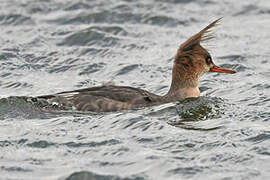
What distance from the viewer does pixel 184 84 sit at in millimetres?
11203

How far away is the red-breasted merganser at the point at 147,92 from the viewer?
34.5 feet

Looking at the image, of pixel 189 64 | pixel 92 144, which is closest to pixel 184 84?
pixel 189 64

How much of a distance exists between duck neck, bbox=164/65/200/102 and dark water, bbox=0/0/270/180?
19cm

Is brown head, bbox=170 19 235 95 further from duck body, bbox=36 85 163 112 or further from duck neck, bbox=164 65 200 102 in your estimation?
duck body, bbox=36 85 163 112

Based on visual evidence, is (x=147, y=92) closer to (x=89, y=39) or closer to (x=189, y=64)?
(x=189, y=64)

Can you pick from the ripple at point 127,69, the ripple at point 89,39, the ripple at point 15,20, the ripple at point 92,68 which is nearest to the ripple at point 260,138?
the ripple at point 127,69

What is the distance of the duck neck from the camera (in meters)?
11.1

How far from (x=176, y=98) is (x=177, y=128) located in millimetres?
1181

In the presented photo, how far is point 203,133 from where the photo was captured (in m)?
9.66

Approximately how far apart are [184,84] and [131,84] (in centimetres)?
173

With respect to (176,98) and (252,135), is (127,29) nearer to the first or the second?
(176,98)

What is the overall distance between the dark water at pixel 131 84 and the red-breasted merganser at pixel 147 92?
0.16 m

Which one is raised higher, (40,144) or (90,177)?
(40,144)

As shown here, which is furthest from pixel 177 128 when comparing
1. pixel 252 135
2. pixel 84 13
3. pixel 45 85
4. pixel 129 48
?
pixel 84 13
